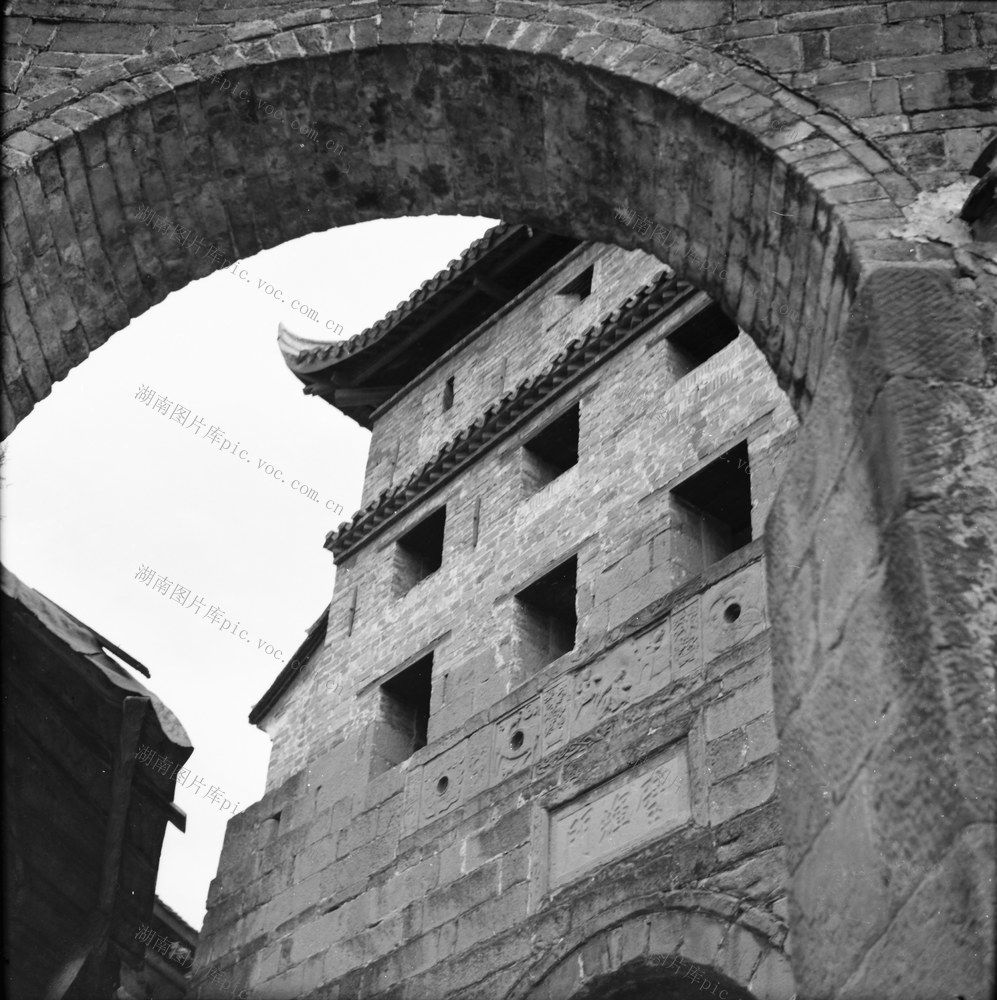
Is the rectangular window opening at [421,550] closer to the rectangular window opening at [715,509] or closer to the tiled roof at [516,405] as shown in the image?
the tiled roof at [516,405]

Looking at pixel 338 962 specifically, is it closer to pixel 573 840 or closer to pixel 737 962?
pixel 573 840

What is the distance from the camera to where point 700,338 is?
11008mm

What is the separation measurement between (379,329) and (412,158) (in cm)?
1005

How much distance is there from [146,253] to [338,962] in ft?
20.3

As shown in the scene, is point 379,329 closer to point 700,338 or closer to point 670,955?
point 700,338

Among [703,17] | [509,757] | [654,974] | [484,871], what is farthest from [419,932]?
[703,17]

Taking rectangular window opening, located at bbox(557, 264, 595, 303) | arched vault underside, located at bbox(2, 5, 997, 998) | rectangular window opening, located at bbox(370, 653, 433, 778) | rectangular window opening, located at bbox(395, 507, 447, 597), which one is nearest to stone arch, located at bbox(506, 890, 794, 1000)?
rectangular window opening, located at bbox(370, 653, 433, 778)

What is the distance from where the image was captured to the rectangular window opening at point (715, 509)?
9.52 m

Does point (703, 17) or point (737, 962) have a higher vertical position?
point (703, 17)

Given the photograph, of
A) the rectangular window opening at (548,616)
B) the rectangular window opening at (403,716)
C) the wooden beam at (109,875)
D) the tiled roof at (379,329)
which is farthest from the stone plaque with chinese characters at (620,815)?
the tiled roof at (379,329)

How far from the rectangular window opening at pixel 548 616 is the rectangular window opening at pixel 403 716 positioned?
916 millimetres

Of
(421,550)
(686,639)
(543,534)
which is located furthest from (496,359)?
(686,639)

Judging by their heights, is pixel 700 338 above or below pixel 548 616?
above

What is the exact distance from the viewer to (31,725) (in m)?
8.35
